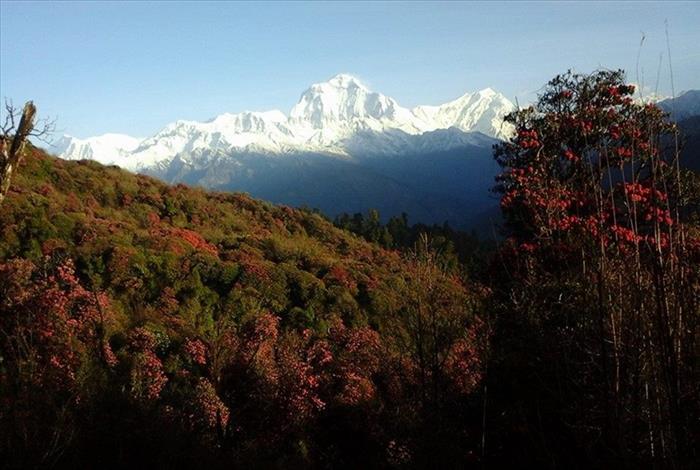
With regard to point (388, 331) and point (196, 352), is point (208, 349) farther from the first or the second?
point (388, 331)

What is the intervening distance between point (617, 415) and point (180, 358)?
1918 centimetres

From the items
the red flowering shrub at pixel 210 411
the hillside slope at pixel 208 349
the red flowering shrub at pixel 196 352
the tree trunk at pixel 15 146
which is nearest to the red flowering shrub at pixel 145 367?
the hillside slope at pixel 208 349

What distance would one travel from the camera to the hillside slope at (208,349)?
459 inches

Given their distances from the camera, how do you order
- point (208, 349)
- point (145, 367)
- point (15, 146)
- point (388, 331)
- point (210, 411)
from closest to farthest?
1. point (15, 146)
2. point (210, 411)
3. point (145, 367)
4. point (208, 349)
5. point (388, 331)

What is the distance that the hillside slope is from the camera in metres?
11.7

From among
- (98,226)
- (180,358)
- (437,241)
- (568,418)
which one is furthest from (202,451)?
(437,241)

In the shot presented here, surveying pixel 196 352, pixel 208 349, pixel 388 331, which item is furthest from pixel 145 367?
pixel 388 331

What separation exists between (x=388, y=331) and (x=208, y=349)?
35.5 ft

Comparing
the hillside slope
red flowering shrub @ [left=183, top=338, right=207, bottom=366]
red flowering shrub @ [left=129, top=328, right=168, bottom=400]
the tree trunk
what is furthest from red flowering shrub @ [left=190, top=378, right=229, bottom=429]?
the tree trunk

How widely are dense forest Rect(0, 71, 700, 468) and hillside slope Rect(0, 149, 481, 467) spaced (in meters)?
0.10

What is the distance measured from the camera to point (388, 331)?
2706cm

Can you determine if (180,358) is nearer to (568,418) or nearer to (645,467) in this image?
(568,418)

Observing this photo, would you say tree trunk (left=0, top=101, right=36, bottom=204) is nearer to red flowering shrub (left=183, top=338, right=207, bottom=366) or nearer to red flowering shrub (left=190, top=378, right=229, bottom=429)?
red flowering shrub (left=190, top=378, right=229, bottom=429)

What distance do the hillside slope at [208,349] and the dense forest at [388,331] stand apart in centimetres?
10
